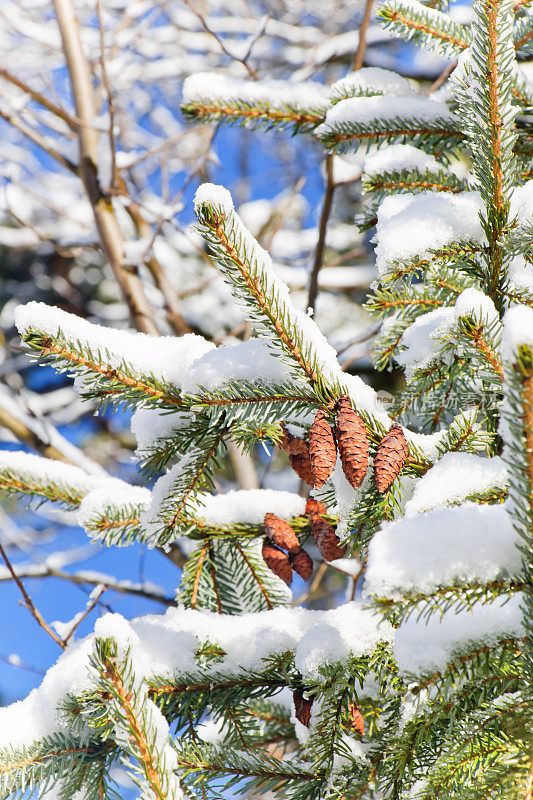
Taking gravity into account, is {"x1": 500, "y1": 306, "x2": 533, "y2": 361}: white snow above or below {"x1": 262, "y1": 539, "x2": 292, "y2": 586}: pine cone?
above

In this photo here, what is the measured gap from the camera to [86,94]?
7.34 feet

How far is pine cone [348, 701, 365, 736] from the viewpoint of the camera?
72 centimetres

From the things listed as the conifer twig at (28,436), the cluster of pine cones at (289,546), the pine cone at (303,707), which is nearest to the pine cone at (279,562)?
the cluster of pine cones at (289,546)

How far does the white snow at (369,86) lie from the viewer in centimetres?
115

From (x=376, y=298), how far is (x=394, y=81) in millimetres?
576

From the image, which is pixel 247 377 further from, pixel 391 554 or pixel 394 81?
pixel 394 81

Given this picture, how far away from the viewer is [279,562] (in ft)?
2.86

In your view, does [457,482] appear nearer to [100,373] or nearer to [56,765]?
[100,373]

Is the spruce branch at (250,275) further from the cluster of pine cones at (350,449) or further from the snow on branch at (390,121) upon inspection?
the snow on branch at (390,121)

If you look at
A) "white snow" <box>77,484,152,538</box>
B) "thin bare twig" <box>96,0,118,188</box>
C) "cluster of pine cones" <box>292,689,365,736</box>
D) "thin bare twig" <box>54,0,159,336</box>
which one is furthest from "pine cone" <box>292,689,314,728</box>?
"thin bare twig" <box>96,0,118,188</box>

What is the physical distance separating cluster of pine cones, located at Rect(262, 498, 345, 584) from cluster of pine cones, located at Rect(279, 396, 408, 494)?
0.18 meters

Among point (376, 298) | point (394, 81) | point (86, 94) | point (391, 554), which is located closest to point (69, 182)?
point (86, 94)

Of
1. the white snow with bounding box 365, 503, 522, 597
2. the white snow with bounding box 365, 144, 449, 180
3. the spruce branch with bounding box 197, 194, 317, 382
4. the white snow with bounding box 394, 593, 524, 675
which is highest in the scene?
the white snow with bounding box 365, 144, 449, 180

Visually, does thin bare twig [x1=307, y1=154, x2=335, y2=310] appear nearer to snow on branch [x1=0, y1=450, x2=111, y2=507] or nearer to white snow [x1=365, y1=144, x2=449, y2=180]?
white snow [x1=365, y1=144, x2=449, y2=180]
